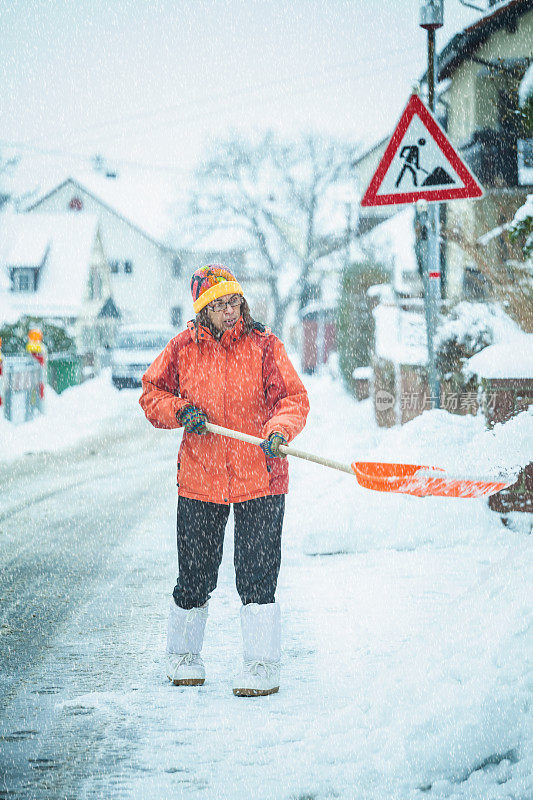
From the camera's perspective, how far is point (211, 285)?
335cm

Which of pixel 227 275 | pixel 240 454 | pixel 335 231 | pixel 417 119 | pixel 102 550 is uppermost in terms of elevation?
pixel 335 231

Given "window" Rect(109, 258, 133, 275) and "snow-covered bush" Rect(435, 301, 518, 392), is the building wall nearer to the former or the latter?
"window" Rect(109, 258, 133, 275)

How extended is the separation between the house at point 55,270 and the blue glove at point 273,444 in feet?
110

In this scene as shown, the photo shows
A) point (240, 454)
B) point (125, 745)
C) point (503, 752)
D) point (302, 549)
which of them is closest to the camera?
point (503, 752)

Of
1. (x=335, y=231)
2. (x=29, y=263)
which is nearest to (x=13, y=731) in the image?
(x=29, y=263)

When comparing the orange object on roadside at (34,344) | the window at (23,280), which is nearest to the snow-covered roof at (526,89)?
the orange object on roadside at (34,344)

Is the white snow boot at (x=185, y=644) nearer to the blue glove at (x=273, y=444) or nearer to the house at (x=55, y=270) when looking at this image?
the blue glove at (x=273, y=444)

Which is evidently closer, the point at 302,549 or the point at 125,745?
the point at 125,745

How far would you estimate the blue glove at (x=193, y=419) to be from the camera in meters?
3.21

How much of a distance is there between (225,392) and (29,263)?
36.2 metres

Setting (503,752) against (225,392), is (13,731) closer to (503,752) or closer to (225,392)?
(225,392)

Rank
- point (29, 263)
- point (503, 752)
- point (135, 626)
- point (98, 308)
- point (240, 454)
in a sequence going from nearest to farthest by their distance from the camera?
point (503, 752) < point (240, 454) < point (135, 626) < point (29, 263) < point (98, 308)

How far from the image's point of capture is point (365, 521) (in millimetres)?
5438

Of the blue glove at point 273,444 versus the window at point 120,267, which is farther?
the window at point 120,267
